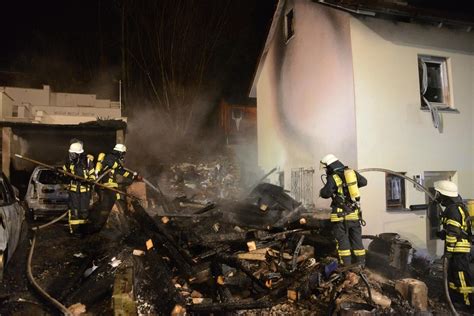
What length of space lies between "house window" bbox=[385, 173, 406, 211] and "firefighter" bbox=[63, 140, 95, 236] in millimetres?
7269

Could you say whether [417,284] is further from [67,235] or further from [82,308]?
[67,235]

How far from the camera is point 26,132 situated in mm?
13539

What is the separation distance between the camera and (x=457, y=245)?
18.0 feet

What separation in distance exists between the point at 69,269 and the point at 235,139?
46.3 feet

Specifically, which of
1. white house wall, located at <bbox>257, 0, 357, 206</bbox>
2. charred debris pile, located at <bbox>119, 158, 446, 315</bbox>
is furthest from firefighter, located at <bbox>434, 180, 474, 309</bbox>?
white house wall, located at <bbox>257, 0, 357, 206</bbox>

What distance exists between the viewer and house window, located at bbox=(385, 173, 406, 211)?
8891 millimetres

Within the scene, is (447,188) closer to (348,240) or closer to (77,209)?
(348,240)

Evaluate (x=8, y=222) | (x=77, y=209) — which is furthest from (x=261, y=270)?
(x=77, y=209)

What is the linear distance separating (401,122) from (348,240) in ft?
13.2

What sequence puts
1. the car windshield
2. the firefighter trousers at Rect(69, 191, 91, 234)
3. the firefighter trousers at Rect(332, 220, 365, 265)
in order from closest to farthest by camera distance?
the firefighter trousers at Rect(332, 220, 365, 265) < the firefighter trousers at Rect(69, 191, 91, 234) < the car windshield

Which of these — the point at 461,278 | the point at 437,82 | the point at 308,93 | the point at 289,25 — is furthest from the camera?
the point at 289,25

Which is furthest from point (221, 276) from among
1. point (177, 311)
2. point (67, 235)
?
point (67, 235)

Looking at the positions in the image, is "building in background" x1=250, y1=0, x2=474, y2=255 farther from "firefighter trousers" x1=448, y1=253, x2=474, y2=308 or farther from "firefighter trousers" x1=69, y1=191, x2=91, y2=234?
"firefighter trousers" x1=69, y1=191, x2=91, y2=234

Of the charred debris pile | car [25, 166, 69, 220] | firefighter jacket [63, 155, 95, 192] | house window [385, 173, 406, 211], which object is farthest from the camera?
car [25, 166, 69, 220]
